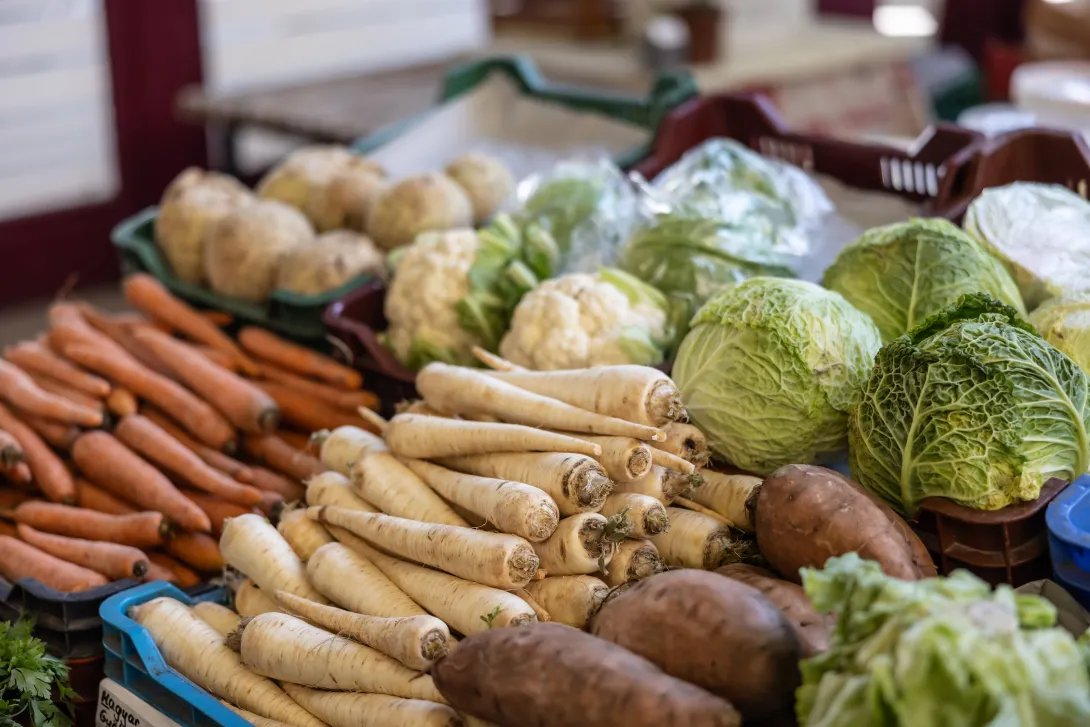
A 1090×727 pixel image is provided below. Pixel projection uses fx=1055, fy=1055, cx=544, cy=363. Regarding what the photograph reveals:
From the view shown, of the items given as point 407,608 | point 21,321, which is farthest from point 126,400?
point 21,321

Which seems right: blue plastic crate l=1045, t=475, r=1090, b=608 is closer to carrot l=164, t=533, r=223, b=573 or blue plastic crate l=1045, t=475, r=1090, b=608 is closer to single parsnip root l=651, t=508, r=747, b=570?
single parsnip root l=651, t=508, r=747, b=570

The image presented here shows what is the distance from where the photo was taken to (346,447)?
82.6 inches

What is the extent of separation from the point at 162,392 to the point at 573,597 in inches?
54.6

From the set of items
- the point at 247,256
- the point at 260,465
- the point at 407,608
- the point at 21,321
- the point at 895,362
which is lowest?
the point at 21,321

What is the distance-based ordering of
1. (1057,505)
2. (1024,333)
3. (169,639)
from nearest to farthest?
(1057,505), (1024,333), (169,639)

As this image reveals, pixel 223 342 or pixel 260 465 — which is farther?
pixel 223 342

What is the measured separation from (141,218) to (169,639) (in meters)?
1.76

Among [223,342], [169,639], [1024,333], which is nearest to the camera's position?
[1024,333]

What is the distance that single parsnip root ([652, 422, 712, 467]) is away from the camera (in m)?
1.83

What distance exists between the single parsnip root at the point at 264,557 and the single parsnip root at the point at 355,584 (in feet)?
0.09

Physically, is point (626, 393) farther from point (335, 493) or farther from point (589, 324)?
point (335, 493)

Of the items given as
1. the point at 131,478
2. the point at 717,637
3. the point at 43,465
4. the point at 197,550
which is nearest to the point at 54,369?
the point at 43,465

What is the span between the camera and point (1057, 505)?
152cm

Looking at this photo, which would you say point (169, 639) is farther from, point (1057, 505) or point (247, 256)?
point (1057, 505)
